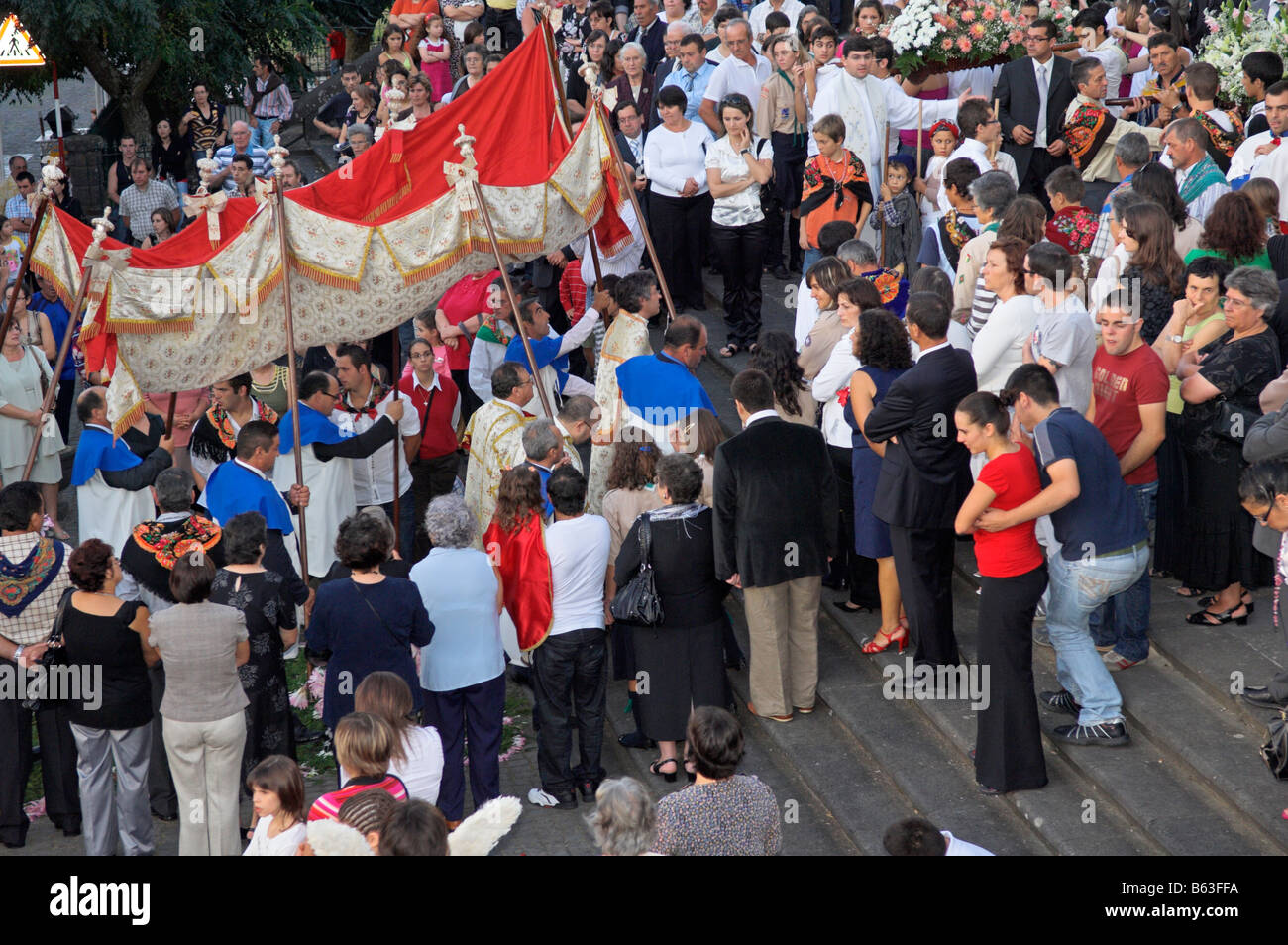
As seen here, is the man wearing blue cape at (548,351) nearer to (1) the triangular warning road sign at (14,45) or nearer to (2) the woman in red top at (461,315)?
(2) the woman in red top at (461,315)

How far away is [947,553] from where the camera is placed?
777 centimetres

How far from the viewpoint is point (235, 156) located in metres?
14.7

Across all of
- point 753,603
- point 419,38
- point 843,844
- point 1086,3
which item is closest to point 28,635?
point 753,603

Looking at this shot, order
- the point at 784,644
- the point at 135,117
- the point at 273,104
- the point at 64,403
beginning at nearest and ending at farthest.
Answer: the point at 784,644, the point at 64,403, the point at 273,104, the point at 135,117

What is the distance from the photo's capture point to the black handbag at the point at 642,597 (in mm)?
7402

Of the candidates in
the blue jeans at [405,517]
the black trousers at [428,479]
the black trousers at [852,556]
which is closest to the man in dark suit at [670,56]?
the black trousers at [428,479]

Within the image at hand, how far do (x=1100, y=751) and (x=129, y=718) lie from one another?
15.1 ft

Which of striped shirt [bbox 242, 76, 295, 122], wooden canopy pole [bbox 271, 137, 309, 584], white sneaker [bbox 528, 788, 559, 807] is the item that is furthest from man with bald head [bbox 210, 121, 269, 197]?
white sneaker [bbox 528, 788, 559, 807]

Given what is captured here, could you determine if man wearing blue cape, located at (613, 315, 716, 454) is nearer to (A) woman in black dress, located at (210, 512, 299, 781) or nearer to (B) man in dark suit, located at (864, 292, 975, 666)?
(B) man in dark suit, located at (864, 292, 975, 666)

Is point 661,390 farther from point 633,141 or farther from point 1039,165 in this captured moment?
point 1039,165

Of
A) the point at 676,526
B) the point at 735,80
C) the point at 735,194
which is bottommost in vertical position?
the point at 676,526

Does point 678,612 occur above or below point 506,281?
below

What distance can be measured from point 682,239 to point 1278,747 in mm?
7275

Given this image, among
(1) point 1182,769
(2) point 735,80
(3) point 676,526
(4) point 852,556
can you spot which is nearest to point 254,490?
(3) point 676,526
